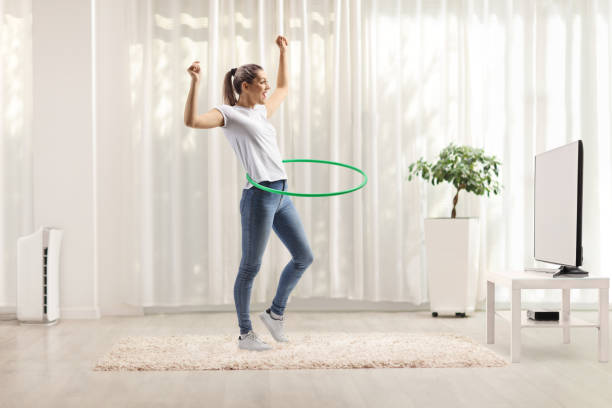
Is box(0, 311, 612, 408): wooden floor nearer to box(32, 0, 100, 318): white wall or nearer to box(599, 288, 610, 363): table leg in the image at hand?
box(599, 288, 610, 363): table leg

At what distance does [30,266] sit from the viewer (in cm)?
411

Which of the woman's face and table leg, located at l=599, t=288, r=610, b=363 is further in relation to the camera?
the woman's face

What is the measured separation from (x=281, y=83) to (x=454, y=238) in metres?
1.60

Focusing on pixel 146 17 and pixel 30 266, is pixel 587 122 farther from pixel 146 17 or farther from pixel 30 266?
pixel 30 266

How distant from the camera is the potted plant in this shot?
4.21m

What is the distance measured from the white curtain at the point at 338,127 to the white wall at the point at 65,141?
0.40 feet

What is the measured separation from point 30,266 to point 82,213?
483mm

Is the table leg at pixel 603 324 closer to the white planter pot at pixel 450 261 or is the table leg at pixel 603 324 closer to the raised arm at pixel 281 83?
the white planter pot at pixel 450 261

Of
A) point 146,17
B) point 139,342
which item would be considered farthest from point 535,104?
point 139,342

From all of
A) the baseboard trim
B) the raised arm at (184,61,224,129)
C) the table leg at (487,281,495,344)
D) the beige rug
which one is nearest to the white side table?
the beige rug

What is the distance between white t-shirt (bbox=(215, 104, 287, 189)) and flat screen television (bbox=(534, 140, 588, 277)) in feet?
4.14

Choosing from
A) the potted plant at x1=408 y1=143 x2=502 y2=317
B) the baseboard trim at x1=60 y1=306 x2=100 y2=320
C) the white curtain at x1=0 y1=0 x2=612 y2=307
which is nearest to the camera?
the potted plant at x1=408 y1=143 x2=502 y2=317

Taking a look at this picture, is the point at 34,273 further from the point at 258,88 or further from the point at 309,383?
the point at 309,383

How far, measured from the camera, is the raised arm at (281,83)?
330cm
